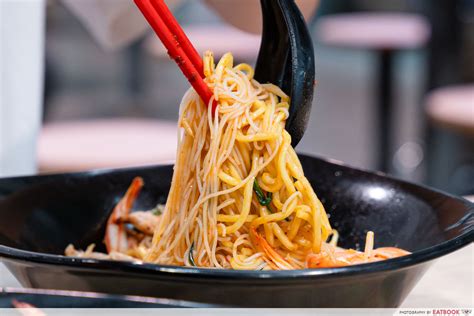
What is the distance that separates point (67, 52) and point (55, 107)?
4.98 feet

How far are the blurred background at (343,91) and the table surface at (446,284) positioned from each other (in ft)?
2.13

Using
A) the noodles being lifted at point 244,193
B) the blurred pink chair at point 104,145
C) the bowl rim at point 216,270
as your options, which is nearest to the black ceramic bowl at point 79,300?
the bowl rim at point 216,270

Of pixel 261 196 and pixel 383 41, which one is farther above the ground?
pixel 383 41

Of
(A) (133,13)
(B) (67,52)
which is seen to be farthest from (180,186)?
(B) (67,52)

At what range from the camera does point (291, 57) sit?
2.81 feet

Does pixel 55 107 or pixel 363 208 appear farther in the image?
pixel 55 107

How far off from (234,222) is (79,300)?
0.27 metres

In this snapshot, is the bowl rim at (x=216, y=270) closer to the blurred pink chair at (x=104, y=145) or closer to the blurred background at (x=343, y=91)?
the blurred background at (x=343, y=91)

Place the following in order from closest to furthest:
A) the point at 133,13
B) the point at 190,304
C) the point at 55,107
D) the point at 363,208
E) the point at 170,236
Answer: the point at 190,304
the point at 170,236
the point at 363,208
the point at 133,13
the point at 55,107

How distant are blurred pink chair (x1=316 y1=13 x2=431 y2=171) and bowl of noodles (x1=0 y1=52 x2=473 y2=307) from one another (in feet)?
9.39

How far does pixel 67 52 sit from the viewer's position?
7059 millimetres

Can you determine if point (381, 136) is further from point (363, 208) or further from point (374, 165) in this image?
point (363, 208)

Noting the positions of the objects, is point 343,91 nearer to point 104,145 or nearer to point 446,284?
point 104,145

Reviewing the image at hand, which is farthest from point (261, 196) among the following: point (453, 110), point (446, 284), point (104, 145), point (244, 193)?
point (453, 110)
